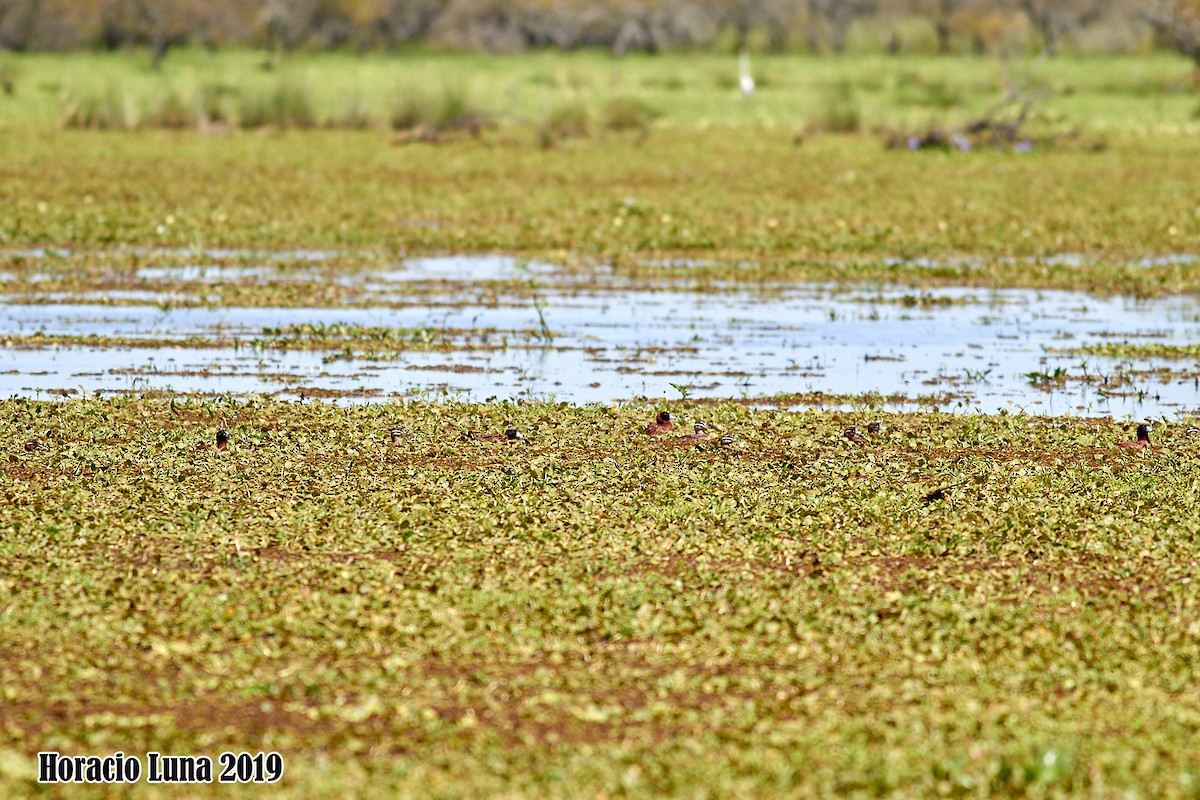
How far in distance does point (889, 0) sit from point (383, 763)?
2565 inches

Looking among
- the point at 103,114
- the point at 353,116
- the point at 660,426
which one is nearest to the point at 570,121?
the point at 353,116

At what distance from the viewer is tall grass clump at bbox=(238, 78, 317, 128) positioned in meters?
29.0

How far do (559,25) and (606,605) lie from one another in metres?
52.8

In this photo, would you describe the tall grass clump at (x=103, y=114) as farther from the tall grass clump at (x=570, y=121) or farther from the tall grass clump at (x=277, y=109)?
the tall grass clump at (x=570, y=121)

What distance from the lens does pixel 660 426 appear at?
351 inches

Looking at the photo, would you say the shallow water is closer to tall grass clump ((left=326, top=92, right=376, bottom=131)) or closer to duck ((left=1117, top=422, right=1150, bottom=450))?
duck ((left=1117, top=422, right=1150, bottom=450))

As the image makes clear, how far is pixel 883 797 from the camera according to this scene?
468cm

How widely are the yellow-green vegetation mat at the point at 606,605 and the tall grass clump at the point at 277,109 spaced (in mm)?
20549

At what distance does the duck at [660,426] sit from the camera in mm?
8867

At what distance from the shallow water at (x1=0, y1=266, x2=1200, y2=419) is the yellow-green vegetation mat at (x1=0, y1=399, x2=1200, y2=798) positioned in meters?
1.08

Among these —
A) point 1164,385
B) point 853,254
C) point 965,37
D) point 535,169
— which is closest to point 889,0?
point 965,37

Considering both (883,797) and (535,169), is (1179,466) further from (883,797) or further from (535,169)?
(535,169)

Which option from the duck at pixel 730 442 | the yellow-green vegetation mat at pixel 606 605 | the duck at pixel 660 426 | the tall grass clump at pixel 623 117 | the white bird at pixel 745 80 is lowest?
the yellow-green vegetation mat at pixel 606 605

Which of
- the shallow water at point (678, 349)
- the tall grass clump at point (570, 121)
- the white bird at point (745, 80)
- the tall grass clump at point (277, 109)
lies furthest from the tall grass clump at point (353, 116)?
the shallow water at point (678, 349)
